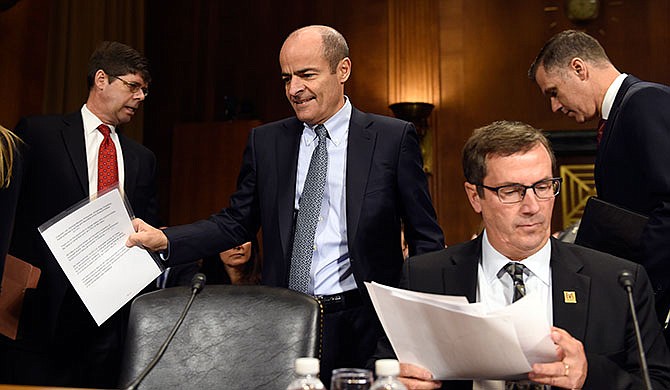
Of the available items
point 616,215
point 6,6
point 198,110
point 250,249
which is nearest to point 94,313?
point 616,215

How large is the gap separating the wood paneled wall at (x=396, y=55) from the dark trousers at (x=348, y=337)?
140 inches

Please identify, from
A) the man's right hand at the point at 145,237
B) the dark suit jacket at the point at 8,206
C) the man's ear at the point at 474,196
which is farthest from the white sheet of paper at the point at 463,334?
the dark suit jacket at the point at 8,206

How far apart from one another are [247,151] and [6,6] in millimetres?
2637

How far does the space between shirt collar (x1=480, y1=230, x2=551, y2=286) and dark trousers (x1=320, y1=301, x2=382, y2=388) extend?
22.8 inches

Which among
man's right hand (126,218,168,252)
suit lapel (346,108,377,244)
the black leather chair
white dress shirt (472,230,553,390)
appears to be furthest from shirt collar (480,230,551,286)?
man's right hand (126,218,168,252)

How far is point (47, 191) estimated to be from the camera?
3.21m

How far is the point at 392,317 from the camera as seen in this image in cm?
165

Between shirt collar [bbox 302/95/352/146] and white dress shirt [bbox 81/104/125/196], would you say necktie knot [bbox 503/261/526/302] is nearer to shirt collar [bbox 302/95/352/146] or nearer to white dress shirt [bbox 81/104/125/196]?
shirt collar [bbox 302/95/352/146]

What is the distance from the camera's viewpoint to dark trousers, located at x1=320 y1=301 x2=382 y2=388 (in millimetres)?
2607

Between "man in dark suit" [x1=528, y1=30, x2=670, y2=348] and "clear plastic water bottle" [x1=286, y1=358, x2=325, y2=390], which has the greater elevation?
"man in dark suit" [x1=528, y1=30, x2=670, y2=348]

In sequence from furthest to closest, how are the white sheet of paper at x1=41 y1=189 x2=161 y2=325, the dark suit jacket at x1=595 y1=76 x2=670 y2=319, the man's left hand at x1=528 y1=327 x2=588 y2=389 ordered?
the dark suit jacket at x1=595 y1=76 x2=670 y2=319 < the white sheet of paper at x1=41 y1=189 x2=161 y2=325 < the man's left hand at x1=528 y1=327 x2=588 y2=389

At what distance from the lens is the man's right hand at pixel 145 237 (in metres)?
2.50

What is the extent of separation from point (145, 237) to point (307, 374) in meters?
1.36

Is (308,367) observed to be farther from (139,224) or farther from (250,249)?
(250,249)
